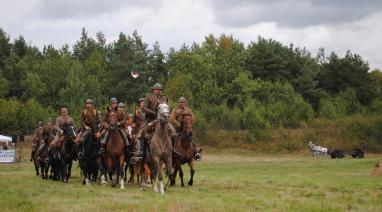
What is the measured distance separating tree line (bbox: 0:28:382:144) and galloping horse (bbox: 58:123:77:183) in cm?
5096

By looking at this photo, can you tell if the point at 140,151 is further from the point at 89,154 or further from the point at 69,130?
the point at 69,130

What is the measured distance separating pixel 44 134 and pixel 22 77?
228 ft

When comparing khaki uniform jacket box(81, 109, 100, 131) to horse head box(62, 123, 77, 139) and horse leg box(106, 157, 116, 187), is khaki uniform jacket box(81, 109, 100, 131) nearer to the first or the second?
horse head box(62, 123, 77, 139)

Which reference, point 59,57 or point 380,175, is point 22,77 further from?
point 380,175

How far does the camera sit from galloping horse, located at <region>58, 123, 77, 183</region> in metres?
21.9

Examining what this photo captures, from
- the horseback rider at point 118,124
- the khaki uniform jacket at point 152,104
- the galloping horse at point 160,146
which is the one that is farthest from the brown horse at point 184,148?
the horseback rider at point 118,124

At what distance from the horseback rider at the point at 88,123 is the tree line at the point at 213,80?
5233 cm

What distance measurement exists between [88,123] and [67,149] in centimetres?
190

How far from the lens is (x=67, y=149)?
22.3 m

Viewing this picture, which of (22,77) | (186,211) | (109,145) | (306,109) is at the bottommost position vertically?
(186,211)

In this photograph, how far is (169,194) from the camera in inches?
659

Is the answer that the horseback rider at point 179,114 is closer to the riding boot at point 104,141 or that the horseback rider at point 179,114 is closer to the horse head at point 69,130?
the riding boot at point 104,141

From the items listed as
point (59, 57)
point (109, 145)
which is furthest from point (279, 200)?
point (59, 57)

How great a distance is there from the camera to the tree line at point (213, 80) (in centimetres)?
8031
